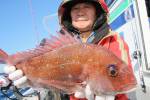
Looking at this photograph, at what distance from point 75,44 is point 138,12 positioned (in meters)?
2.28

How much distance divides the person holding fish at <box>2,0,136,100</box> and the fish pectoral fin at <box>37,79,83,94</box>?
203 mm

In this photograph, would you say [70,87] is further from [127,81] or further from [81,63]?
[127,81]

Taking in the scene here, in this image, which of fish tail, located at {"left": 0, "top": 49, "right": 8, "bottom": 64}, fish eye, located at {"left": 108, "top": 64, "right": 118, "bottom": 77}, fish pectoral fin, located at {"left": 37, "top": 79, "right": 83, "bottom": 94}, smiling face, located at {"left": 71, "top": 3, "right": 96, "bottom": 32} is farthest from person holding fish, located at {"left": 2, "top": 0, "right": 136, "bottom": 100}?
fish tail, located at {"left": 0, "top": 49, "right": 8, "bottom": 64}

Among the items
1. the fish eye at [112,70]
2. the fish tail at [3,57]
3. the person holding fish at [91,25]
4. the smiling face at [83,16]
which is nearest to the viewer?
the fish eye at [112,70]

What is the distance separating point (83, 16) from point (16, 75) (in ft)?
3.29

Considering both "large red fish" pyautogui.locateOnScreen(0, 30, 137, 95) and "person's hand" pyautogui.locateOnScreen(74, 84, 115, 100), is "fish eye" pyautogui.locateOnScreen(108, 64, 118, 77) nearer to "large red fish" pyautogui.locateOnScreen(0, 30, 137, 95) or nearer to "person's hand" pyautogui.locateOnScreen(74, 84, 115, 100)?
"large red fish" pyautogui.locateOnScreen(0, 30, 137, 95)

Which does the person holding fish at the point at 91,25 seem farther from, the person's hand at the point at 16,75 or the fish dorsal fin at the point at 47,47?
the person's hand at the point at 16,75

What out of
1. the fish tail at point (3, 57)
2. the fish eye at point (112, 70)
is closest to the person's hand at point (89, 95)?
the fish eye at point (112, 70)

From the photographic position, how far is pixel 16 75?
2.86m

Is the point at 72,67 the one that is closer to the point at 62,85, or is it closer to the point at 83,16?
the point at 62,85

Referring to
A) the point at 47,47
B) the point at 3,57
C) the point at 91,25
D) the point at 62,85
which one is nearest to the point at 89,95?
the point at 62,85

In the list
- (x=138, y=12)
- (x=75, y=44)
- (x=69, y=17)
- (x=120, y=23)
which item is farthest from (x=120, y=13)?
(x=75, y=44)

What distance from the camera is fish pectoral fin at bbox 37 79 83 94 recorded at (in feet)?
9.25

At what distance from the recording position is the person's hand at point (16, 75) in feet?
9.40
